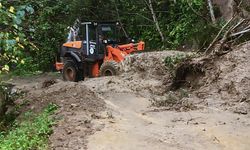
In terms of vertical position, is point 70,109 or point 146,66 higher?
point 146,66

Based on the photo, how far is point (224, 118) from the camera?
9.12 metres

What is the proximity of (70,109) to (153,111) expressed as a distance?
174 cm

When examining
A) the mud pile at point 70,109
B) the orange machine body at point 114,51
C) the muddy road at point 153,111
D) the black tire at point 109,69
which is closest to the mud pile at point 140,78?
the muddy road at point 153,111

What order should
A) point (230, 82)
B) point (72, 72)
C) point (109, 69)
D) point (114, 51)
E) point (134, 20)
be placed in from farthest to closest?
point (134, 20)
point (72, 72)
point (114, 51)
point (109, 69)
point (230, 82)

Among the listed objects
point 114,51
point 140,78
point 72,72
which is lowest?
point 72,72

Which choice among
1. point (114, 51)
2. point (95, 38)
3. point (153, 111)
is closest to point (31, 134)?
point (153, 111)

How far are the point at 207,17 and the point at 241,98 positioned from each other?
35.7 ft

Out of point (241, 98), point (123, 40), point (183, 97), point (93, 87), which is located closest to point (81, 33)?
point (123, 40)

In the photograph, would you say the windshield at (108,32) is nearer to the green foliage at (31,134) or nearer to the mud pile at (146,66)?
the mud pile at (146,66)

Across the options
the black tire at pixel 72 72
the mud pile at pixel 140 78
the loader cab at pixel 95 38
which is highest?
the loader cab at pixel 95 38

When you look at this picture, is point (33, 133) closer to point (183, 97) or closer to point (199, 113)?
point (199, 113)

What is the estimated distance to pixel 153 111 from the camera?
33.3 feet

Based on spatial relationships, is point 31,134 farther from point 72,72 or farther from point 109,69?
point 72,72

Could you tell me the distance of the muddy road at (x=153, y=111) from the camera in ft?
25.1
